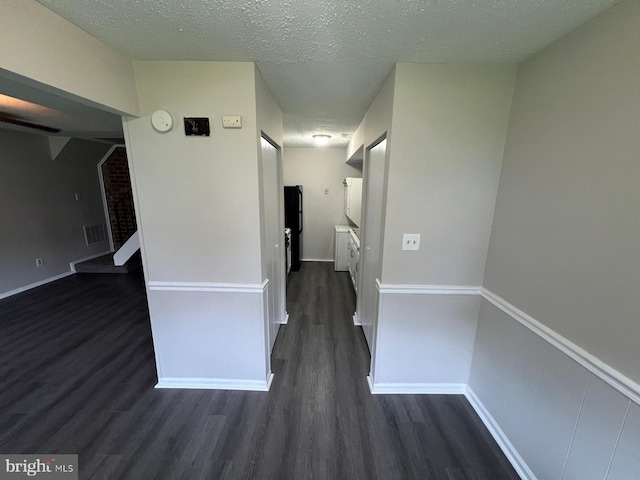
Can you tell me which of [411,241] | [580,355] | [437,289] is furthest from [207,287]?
[580,355]

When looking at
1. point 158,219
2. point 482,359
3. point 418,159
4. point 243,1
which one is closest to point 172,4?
point 243,1

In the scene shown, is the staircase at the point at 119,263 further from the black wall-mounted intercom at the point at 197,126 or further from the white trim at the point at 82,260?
the black wall-mounted intercom at the point at 197,126

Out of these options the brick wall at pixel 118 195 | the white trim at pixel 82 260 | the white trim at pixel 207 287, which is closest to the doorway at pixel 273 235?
the white trim at pixel 207 287

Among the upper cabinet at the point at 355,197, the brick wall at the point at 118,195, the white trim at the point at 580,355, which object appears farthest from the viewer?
the brick wall at the point at 118,195

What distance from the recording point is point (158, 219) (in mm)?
1718

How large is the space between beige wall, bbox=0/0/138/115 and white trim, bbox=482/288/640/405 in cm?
275

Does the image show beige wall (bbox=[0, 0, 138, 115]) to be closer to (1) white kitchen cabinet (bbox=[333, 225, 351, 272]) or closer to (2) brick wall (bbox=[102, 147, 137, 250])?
(1) white kitchen cabinet (bbox=[333, 225, 351, 272])

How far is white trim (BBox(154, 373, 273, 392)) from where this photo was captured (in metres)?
1.95

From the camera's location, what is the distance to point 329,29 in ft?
3.97

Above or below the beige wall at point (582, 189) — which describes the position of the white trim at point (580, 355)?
below

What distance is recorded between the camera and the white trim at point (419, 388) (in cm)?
194

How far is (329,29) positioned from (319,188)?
12.7ft

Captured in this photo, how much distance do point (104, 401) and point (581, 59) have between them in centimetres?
366

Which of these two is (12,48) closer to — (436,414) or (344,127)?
(344,127)
